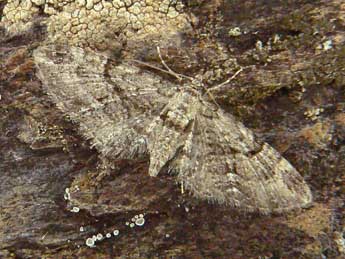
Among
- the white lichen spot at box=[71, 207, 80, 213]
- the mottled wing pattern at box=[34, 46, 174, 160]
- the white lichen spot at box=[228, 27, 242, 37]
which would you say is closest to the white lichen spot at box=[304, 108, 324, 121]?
the white lichen spot at box=[228, 27, 242, 37]

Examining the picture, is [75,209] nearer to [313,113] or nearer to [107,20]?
[107,20]

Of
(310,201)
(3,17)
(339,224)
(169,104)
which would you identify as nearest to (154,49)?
(169,104)

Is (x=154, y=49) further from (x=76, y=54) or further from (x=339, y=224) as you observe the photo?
(x=339, y=224)

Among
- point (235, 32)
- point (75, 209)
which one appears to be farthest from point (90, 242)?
point (235, 32)

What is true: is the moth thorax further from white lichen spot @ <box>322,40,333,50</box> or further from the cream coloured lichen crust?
white lichen spot @ <box>322,40,333,50</box>

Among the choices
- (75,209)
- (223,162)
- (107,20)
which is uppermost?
(107,20)

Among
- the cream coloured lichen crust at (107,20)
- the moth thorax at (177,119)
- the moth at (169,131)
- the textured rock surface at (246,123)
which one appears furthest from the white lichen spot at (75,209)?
the cream coloured lichen crust at (107,20)

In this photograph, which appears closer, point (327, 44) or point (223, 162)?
point (327, 44)
